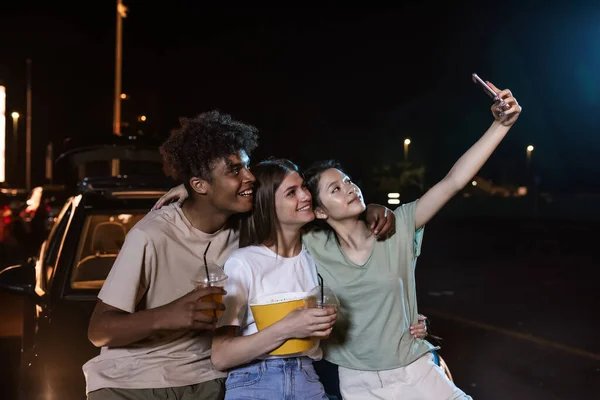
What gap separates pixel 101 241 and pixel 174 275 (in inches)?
96.9

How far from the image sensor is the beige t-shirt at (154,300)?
3.04 m

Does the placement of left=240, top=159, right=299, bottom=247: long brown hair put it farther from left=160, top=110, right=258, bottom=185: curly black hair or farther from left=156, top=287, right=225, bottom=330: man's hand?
left=156, top=287, right=225, bottom=330: man's hand

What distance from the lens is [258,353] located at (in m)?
2.96

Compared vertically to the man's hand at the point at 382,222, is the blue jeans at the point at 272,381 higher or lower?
lower

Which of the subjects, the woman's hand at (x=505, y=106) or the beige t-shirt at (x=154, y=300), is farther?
the woman's hand at (x=505, y=106)

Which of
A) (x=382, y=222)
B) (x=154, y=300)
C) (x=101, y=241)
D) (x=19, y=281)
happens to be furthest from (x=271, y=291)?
(x=101, y=241)

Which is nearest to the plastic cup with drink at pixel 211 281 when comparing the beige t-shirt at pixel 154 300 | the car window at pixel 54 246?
the beige t-shirt at pixel 154 300

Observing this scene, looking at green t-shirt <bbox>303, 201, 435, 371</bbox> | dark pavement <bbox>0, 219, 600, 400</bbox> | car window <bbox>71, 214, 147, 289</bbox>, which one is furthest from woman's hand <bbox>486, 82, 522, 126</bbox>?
dark pavement <bbox>0, 219, 600, 400</bbox>

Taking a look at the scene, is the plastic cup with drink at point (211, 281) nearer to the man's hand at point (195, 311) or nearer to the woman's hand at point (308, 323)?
the man's hand at point (195, 311)

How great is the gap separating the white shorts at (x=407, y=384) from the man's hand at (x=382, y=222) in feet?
1.79

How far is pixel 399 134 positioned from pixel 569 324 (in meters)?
50.8

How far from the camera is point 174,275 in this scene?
319 cm

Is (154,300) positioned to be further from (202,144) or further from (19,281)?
(19,281)

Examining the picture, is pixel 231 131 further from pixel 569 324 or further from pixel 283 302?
pixel 569 324
